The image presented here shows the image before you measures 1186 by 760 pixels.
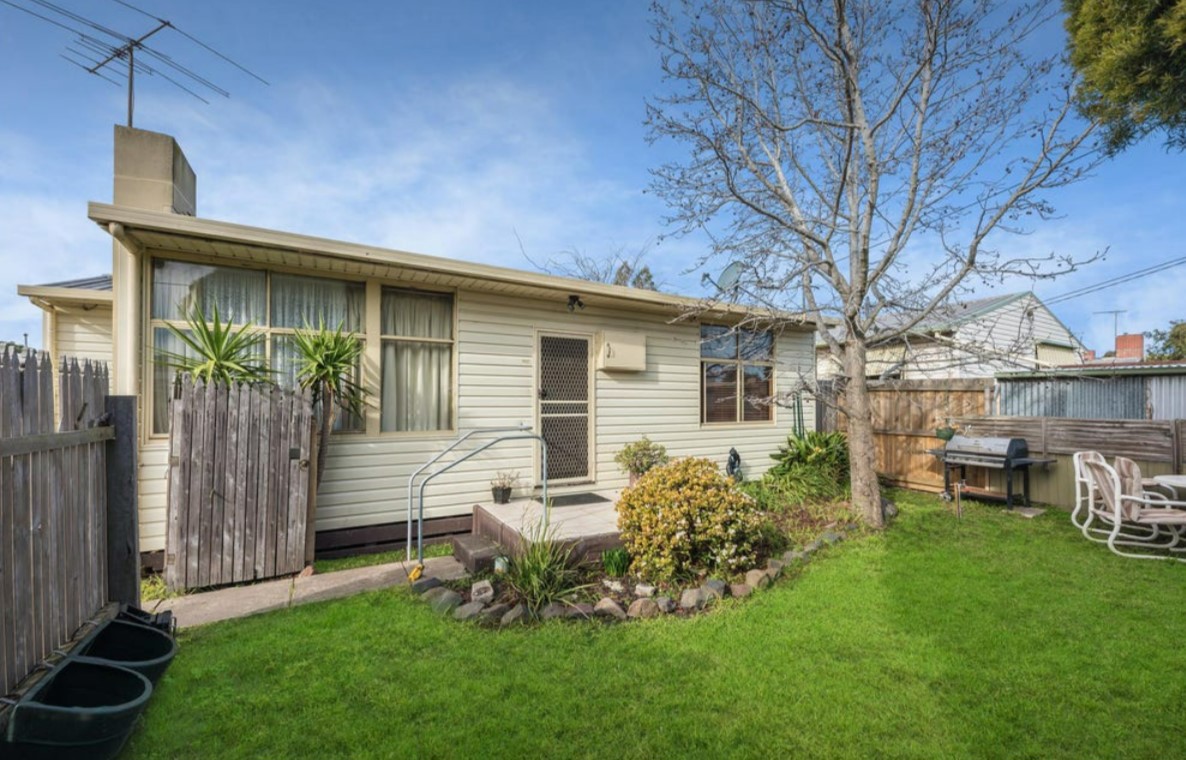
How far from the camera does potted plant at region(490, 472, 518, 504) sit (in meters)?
5.79

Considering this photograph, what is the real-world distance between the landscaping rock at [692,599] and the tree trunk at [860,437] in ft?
9.67

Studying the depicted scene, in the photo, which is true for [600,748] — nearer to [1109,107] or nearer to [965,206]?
[1109,107]

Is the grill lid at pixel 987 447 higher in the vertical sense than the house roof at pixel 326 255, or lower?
lower

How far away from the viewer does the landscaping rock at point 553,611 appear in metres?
3.53

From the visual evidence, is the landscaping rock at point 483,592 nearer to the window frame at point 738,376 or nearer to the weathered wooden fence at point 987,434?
the window frame at point 738,376

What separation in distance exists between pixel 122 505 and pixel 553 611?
2685 millimetres

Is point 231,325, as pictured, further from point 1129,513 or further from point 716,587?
point 1129,513

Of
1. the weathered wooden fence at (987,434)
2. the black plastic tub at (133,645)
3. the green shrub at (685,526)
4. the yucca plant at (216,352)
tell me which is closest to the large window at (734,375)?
the weathered wooden fence at (987,434)

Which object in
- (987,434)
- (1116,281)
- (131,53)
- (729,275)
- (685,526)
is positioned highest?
(131,53)

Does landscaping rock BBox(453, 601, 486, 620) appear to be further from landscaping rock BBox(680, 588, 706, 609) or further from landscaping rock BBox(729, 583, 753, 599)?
landscaping rock BBox(729, 583, 753, 599)

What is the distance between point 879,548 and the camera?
5.00 meters

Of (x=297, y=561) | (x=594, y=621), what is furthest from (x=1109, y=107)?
(x=297, y=561)

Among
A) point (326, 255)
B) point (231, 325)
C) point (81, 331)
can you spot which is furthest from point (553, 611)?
point (81, 331)

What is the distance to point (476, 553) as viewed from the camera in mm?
4391
